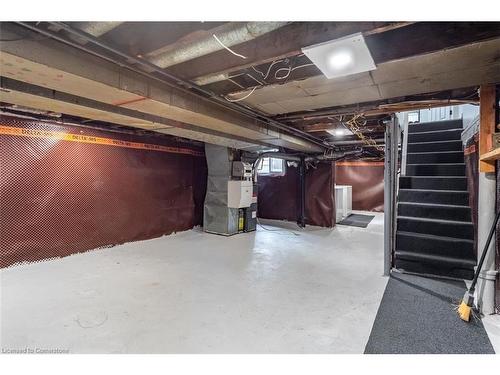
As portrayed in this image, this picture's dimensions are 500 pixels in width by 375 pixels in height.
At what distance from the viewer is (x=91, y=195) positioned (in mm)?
3986

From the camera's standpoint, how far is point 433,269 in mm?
3076

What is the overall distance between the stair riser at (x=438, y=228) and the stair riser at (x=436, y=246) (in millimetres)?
136

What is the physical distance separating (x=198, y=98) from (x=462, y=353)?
2.65 metres

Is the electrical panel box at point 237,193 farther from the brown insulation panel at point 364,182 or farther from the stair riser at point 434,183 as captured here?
the brown insulation panel at point 364,182

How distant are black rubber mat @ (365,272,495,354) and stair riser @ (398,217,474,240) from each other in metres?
0.64

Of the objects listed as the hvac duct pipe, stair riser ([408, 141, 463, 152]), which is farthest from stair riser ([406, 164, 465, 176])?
the hvac duct pipe

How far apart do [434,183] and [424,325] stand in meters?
2.36

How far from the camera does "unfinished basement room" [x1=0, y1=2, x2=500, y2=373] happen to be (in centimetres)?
161

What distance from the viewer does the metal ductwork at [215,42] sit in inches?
54.9

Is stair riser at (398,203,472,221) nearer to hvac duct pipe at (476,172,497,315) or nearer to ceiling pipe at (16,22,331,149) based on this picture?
hvac duct pipe at (476,172,497,315)

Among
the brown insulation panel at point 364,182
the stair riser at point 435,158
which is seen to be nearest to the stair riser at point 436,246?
the stair riser at point 435,158

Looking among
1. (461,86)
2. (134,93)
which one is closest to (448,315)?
(461,86)

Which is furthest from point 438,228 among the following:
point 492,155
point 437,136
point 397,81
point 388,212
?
point 397,81

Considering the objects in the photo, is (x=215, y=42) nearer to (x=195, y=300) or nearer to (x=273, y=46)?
(x=273, y=46)
